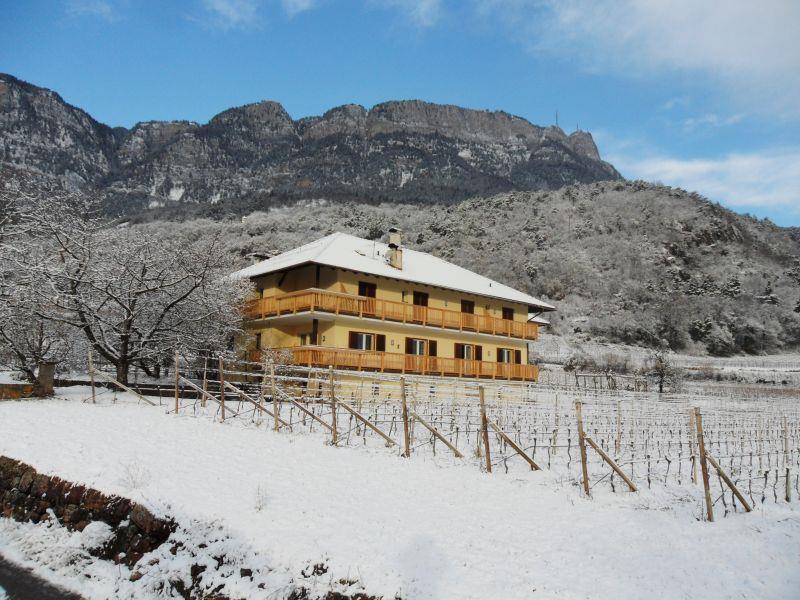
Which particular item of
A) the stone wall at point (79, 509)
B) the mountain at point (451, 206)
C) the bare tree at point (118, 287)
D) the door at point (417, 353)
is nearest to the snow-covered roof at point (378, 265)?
the door at point (417, 353)

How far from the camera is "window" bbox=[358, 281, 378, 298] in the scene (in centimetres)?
3181

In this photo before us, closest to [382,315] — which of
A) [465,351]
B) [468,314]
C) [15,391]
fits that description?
[468,314]

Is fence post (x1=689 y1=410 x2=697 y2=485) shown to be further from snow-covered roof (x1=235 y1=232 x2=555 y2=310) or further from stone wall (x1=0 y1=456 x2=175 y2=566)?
snow-covered roof (x1=235 y1=232 x2=555 y2=310)

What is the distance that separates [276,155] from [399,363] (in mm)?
144444

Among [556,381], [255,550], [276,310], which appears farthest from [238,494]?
[556,381]

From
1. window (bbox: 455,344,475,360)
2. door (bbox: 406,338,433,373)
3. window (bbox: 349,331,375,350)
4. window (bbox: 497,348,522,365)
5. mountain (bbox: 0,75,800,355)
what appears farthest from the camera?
mountain (bbox: 0,75,800,355)

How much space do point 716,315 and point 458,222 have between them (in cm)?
3914

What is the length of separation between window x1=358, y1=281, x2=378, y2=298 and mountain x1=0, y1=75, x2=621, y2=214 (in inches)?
3250

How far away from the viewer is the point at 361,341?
3109cm

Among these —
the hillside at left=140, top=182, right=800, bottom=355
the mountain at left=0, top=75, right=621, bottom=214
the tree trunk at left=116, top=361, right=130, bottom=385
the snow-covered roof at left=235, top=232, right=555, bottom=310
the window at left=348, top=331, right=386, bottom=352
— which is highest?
the mountain at left=0, top=75, right=621, bottom=214

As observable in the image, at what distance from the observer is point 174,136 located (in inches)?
6895

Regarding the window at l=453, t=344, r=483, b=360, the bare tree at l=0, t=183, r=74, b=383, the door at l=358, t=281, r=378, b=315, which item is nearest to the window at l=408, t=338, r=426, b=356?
the window at l=453, t=344, r=483, b=360

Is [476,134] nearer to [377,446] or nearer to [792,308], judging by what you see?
[792,308]

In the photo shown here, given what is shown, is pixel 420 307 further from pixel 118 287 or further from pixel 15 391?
pixel 15 391
